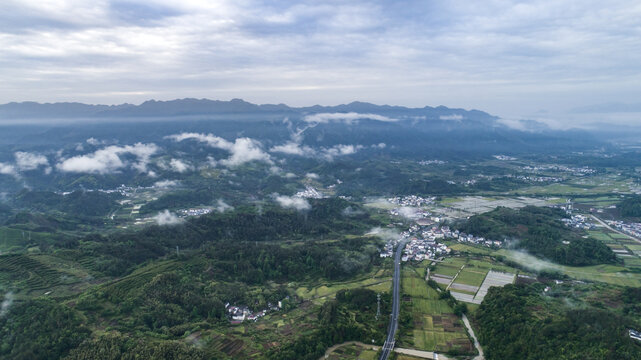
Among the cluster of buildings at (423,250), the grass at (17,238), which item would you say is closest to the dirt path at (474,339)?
the cluster of buildings at (423,250)

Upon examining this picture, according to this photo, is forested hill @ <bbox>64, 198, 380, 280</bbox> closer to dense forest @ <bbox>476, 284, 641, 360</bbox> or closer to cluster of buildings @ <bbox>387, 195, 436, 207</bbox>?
cluster of buildings @ <bbox>387, 195, 436, 207</bbox>

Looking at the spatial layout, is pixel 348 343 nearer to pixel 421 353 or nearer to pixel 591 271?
pixel 421 353

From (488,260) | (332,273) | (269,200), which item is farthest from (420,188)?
(332,273)

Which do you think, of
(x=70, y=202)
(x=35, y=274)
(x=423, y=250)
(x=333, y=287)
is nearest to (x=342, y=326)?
(x=333, y=287)

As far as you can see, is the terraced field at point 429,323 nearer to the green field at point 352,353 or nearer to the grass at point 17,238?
the green field at point 352,353

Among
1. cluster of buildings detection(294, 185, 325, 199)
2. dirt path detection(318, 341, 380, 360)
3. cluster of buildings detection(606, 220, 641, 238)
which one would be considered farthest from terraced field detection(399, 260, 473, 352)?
cluster of buildings detection(294, 185, 325, 199)
